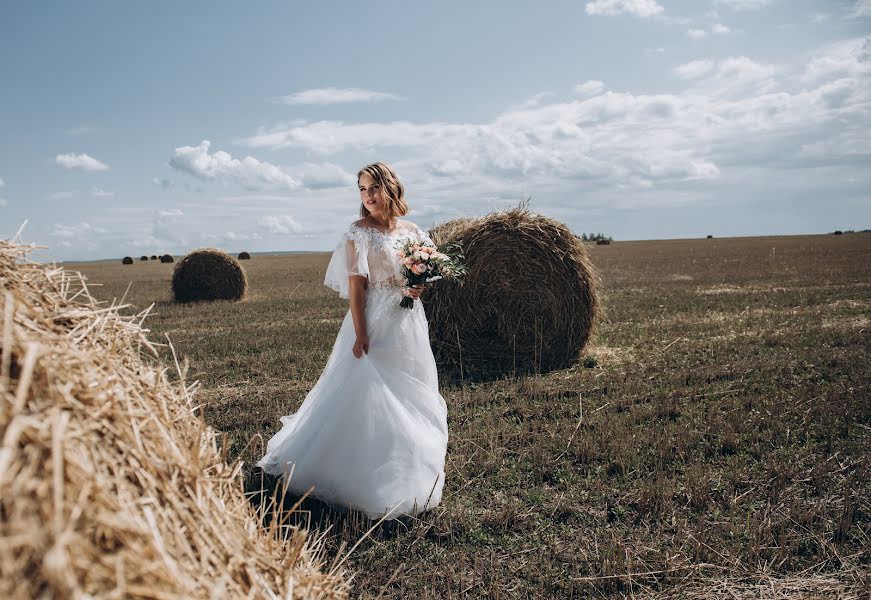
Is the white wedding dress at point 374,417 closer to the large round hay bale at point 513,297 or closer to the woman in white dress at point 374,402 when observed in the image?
the woman in white dress at point 374,402

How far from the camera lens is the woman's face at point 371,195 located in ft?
15.4

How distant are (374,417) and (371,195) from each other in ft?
5.69

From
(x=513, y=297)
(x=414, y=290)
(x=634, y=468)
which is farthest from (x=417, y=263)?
(x=513, y=297)

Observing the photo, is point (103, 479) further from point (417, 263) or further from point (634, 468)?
point (634, 468)

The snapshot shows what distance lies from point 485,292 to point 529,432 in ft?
12.2

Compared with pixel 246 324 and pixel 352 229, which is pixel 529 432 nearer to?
pixel 352 229

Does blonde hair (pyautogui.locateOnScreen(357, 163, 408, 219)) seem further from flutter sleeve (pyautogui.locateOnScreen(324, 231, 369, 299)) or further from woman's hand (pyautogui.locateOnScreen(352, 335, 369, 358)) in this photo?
woman's hand (pyautogui.locateOnScreen(352, 335, 369, 358))

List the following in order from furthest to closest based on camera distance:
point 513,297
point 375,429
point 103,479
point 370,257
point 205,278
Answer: point 205,278 → point 513,297 → point 370,257 → point 375,429 → point 103,479

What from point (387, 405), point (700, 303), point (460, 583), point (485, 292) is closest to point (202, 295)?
point (485, 292)

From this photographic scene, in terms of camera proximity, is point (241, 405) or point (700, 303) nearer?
point (241, 405)

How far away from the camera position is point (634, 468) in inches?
199

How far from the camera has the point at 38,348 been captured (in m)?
1.61

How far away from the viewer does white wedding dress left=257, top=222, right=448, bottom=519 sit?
4508 millimetres

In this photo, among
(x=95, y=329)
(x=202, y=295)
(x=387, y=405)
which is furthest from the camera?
(x=202, y=295)
